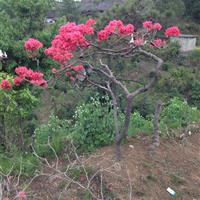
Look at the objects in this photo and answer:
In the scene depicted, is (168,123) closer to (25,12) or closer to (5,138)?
(5,138)

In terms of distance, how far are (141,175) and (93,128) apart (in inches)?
32.3

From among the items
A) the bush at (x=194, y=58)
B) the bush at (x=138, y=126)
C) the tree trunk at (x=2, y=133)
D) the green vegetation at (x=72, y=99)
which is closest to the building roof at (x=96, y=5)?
the green vegetation at (x=72, y=99)

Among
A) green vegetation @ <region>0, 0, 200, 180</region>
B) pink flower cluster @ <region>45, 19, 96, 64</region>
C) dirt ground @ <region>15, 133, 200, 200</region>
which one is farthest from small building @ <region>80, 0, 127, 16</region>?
dirt ground @ <region>15, 133, 200, 200</region>

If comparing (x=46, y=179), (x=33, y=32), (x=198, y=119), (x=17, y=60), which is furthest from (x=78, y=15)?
(x=46, y=179)

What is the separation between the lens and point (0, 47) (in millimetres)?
9922

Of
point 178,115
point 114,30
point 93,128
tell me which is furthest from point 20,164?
point 178,115

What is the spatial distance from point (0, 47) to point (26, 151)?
4.76 meters

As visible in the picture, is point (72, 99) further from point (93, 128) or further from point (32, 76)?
point (93, 128)

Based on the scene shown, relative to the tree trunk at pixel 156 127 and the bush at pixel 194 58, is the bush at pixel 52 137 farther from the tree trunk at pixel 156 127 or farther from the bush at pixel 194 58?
the bush at pixel 194 58

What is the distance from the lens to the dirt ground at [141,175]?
460 centimetres

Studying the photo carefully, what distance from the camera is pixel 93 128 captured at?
5.23m

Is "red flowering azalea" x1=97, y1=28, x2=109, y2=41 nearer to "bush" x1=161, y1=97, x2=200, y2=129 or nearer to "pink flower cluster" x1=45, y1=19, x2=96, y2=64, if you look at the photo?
"pink flower cluster" x1=45, y1=19, x2=96, y2=64

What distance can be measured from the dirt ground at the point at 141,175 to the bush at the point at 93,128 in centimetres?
12

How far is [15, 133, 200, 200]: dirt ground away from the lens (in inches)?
181
